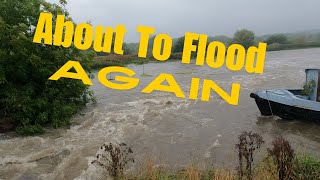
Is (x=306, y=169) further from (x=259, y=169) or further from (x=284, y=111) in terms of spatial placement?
(x=284, y=111)

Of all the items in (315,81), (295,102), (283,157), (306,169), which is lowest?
(306,169)

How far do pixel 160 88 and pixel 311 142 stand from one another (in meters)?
11.8

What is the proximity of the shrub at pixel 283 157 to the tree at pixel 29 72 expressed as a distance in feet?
29.8

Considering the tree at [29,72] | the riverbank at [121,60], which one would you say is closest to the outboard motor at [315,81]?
the tree at [29,72]

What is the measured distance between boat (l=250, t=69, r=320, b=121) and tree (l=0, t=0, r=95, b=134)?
7930 millimetres

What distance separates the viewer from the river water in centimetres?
969

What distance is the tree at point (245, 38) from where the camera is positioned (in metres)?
60.2

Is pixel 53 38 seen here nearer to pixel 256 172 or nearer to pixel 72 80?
pixel 72 80

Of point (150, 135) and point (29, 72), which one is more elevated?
point (29, 72)

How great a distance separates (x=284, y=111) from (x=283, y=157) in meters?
7.41

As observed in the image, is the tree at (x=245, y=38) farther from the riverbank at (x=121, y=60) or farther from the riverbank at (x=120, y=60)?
the riverbank at (x=120, y=60)

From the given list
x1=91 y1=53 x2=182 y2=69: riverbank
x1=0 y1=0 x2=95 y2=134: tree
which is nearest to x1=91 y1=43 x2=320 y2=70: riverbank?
x1=91 y1=53 x2=182 y2=69: riverbank

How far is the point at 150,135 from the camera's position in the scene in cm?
1237

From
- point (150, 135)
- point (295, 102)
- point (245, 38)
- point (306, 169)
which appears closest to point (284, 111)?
point (295, 102)
